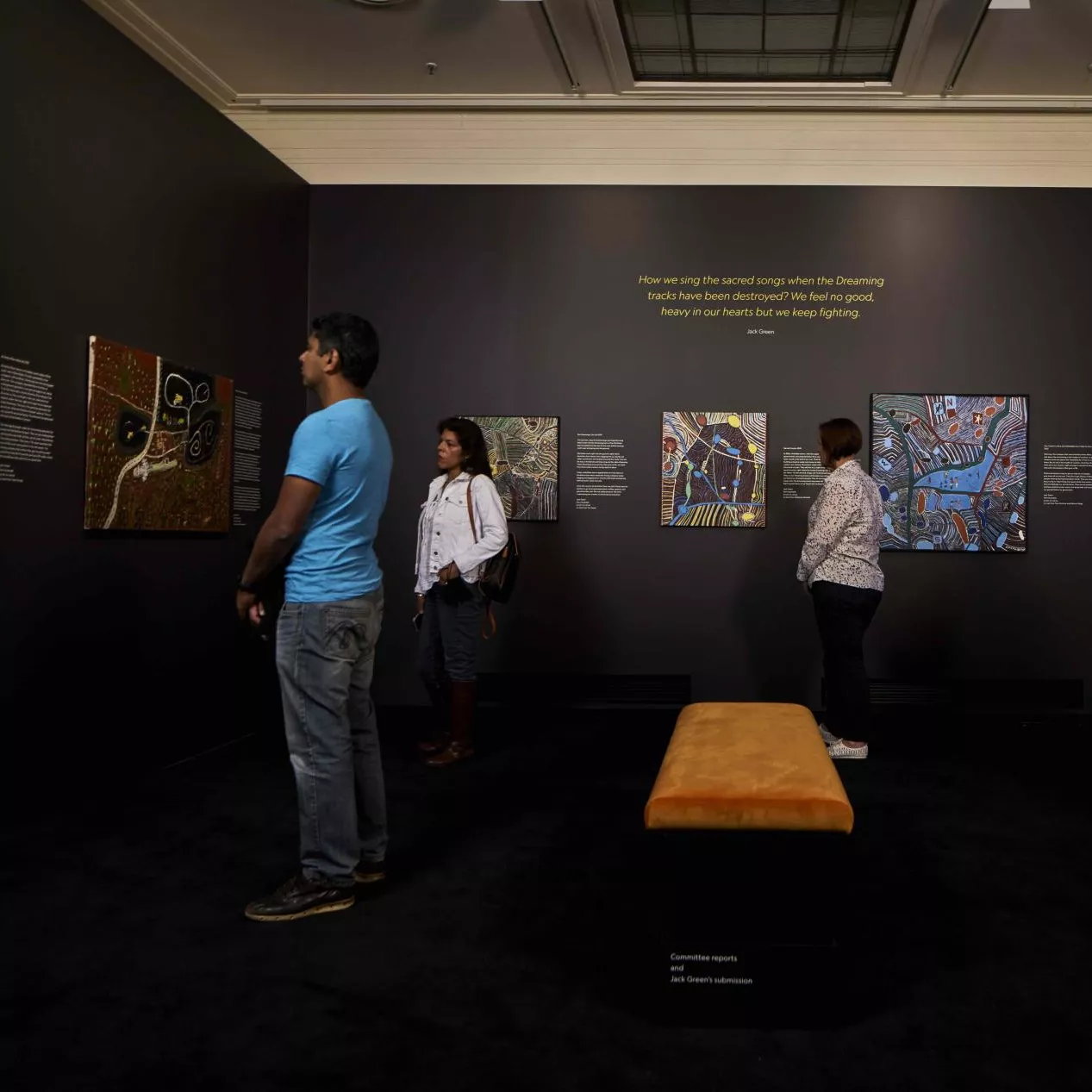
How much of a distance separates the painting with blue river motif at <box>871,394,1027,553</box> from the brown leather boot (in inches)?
118

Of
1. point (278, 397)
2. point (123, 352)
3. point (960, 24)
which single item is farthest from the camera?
point (278, 397)

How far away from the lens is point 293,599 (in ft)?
10.5

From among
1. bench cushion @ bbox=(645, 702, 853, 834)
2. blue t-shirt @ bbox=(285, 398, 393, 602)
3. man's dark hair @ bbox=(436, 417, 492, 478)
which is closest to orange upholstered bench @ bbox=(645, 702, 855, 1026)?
bench cushion @ bbox=(645, 702, 853, 834)

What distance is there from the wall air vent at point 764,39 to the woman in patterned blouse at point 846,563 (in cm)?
234

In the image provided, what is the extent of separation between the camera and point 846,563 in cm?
535

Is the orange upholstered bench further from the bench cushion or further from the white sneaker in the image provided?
the white sneaker

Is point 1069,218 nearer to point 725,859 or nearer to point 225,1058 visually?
point 725,859

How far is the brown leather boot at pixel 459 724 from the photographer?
546cm

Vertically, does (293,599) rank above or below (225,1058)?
above

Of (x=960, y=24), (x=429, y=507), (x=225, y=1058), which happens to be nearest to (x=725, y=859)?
(x=225, y=1058)

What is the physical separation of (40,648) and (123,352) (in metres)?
1.45

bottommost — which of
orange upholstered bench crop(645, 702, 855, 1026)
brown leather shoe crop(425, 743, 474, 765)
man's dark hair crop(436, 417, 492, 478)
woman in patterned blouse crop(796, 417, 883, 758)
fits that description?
brown leather shoe crop(425, 743, 474, 765)

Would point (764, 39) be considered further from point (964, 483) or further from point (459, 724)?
point (459, 724)

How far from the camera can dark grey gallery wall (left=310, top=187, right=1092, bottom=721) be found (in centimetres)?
677
